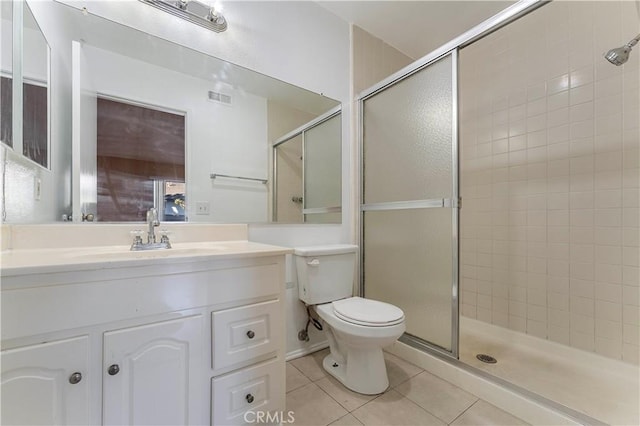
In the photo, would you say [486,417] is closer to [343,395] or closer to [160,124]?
[343,395]

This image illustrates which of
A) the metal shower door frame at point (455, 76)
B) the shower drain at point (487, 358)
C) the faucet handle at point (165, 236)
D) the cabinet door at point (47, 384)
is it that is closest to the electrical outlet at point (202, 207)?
the faucet handle at point (165, 236)

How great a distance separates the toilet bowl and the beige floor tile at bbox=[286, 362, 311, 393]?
15 cm

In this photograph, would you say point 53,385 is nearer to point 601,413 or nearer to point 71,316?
point 71,316

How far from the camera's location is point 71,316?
71cm

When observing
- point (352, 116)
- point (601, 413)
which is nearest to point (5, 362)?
point (352, 116)

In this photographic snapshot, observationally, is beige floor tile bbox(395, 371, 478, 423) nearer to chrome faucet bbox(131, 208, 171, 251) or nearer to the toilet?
the toilet

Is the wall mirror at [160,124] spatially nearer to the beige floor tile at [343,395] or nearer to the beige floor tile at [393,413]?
the beige floor tile at [343,395]

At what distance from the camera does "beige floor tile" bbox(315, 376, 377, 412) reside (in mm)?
1297

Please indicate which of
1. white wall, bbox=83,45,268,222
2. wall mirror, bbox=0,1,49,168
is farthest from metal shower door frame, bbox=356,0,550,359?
wall mirror, bbox=0,1,49,168

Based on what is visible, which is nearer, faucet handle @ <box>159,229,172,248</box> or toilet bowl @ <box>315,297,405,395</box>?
faucet handle @ <box>159,229,172,248</box>

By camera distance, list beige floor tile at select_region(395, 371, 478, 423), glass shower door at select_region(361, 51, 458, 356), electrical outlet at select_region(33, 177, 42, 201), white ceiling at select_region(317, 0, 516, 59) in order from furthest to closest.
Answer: white ceiling at select_region(317, 0, 516, 59), glass shower door at select_region(361, 51, 458, 356), beige floor tile at select_region(395, 371, 478, 423), electrical outlet at select_region(33, 177, 42, 201)

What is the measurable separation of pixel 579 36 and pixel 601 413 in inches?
85.3

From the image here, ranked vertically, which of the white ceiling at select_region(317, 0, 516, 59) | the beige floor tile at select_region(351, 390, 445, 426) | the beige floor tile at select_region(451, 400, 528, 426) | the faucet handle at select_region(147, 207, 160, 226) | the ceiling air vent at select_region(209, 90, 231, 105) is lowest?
the beige floor tile at select_region(351, 390, 445, 426)

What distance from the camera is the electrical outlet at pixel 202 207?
55.9 inches
